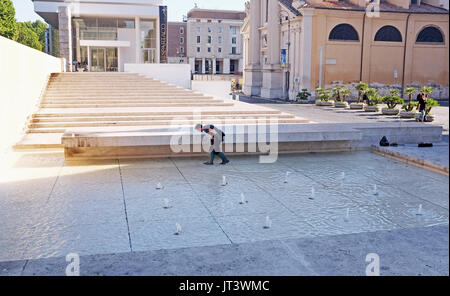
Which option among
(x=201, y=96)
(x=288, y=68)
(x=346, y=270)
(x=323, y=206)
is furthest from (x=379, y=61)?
(x=346, y=270)

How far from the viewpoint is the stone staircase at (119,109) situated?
617 inches

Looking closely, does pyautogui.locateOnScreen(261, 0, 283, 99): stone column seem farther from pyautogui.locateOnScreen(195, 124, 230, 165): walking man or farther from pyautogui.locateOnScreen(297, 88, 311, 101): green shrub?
pyautogui.locateOnScreen(195, 124, 230, 165): walking man

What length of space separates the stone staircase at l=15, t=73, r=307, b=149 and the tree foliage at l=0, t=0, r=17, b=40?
2475 cm

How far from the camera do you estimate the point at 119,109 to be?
720 inches

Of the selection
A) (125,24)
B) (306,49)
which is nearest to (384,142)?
(306,49)

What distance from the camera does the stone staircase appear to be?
15664 millimetres

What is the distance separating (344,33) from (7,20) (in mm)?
32419

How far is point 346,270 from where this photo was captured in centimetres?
527

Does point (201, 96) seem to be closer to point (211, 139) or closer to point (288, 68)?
point (211, 139)

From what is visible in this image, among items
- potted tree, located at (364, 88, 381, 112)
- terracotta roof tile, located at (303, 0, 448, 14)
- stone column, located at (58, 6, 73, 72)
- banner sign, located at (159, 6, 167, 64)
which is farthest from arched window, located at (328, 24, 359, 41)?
stone column, located at (58, 6, 73, 72)

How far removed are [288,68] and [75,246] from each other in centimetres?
3880

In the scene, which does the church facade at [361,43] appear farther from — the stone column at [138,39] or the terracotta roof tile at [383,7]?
the stone column at [138,39]

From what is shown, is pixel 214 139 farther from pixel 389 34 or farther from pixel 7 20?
pixel 7 20
